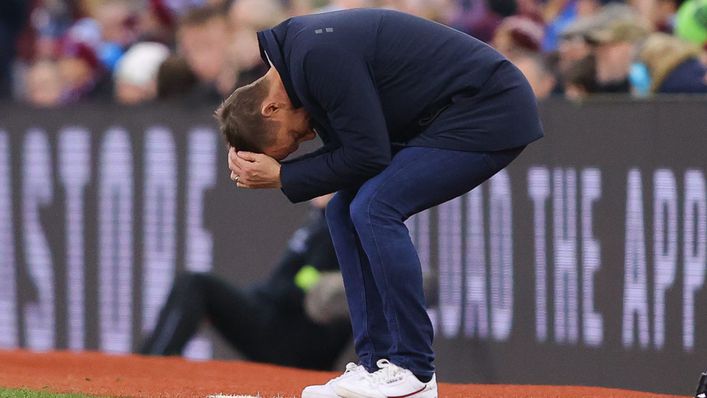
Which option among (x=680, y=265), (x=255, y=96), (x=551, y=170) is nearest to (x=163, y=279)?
(x=551, y=170)

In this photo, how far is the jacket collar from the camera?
4953mm

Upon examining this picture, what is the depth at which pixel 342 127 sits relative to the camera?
4863 millimetres

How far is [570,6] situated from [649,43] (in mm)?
2041

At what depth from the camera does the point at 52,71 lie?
1117 cm

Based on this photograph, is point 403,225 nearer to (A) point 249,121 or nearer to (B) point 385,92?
(B) point 385,92

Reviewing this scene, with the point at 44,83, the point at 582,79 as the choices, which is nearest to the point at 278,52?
the point at 582,79

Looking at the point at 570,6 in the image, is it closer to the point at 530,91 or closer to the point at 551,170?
the point at 551,170

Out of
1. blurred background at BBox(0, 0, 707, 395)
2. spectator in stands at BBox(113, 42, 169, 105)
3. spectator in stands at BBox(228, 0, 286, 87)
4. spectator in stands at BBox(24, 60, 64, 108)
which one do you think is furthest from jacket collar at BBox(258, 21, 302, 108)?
spectator in stands at BBox(24, 60, 64, 108)

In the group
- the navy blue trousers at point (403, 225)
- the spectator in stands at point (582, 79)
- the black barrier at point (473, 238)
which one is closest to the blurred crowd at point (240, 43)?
the spectator in stands at point (582, 79)

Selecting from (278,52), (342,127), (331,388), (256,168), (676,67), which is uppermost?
(278,52)

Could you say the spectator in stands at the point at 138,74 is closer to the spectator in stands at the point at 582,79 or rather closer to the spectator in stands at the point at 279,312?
the spectator in stands at the point at 279,312

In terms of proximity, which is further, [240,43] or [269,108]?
[240,43]

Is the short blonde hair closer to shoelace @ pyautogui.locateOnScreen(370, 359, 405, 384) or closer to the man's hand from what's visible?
the man's hand

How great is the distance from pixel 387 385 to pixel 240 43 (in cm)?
513
